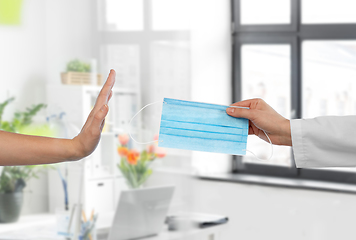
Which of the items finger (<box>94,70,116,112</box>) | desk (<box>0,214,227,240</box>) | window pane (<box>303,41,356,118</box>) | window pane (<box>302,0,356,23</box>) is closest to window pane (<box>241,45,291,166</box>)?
window pane (<box>303,41,356,118</box>)

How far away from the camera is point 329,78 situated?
2.87m

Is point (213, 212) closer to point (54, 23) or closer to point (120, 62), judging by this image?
point (120, 62)

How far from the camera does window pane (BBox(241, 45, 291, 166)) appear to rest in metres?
3.01

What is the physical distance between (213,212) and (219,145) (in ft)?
6.21

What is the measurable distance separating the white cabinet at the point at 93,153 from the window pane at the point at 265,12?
4.68ft

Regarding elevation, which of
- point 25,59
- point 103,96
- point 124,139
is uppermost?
point 25,59

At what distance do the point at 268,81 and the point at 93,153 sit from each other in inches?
62.8

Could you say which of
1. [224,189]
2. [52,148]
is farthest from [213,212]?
[52,148]

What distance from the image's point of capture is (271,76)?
309 cm

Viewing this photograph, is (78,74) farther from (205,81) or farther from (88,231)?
(205,81)

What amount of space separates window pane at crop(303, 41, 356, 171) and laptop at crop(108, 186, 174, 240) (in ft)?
3.99

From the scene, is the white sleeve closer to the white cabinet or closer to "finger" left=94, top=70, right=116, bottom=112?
"finger" left=94, top=70, right=116, bottom=112

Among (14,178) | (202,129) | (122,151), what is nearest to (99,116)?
(202,129)

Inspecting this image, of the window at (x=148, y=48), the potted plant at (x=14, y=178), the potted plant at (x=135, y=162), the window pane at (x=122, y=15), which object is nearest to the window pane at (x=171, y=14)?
the window at (x=148, y=48)
